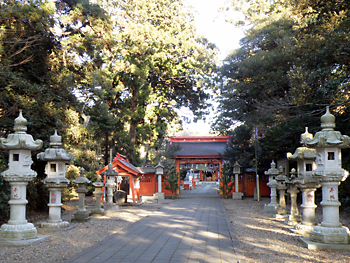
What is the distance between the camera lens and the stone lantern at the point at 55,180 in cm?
805

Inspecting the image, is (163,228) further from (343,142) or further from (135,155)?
(135,155)

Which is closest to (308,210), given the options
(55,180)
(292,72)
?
(292,72)

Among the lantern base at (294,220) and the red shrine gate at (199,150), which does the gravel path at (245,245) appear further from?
the red shrine gate at (199,150)

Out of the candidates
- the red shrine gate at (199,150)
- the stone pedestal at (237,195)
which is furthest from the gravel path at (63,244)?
the red shrine gate at (199,150)

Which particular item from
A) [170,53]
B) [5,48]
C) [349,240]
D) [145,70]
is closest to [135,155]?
[145,70]

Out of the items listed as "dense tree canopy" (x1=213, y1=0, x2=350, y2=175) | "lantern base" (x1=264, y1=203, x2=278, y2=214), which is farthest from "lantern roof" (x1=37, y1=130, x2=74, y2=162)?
"lantern base" (x1=264, y1=203, x2=278, y2=214)

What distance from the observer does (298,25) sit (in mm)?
11539

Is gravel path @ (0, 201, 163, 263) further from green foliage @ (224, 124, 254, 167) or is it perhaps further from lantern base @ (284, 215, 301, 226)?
green foliage @ (224, 124, 254, 167)

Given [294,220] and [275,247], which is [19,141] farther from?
[294,220]

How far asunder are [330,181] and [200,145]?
57.2 feet

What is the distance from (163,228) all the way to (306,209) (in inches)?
151

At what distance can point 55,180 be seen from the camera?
26.5 feet

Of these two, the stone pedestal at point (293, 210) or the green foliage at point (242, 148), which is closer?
the stone pedestal at point (293, 210)

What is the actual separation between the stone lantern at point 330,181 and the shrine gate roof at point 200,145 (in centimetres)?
1510
